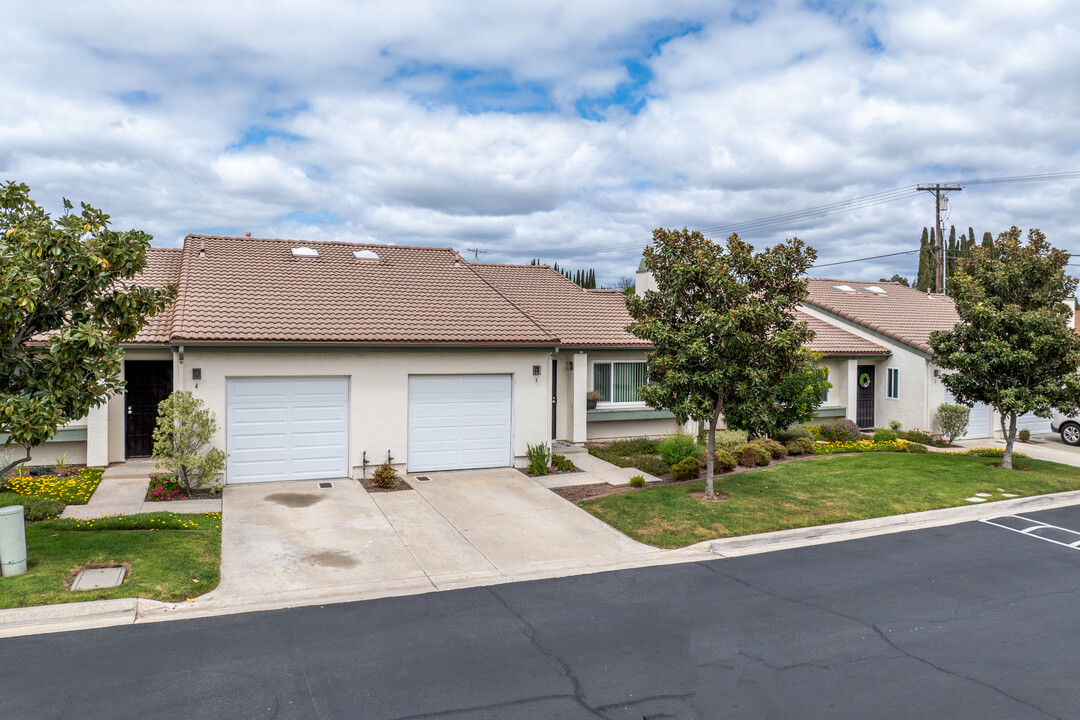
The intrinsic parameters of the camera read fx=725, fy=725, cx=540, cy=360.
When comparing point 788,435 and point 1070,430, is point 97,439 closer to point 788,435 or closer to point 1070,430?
point 788,435

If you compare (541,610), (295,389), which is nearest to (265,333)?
(295,389)

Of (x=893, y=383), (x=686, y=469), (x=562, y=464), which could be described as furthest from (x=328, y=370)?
(x=893, y=383)

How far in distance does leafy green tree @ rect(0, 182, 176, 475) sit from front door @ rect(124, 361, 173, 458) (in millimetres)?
7320

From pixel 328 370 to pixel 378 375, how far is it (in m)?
1.05

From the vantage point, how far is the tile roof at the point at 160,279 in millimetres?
15843

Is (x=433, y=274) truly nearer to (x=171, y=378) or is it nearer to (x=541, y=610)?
(x=171, y=378)

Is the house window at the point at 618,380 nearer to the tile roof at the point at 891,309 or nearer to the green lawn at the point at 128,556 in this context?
the tile roof at the point at 891,309

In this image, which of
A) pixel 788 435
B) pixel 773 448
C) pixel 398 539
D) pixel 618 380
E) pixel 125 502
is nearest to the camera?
pixel 398 539

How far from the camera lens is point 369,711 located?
20.1 ft

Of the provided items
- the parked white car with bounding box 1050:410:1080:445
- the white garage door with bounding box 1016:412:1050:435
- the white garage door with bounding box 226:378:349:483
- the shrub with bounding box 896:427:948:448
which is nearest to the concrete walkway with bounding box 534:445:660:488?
the white garage door with bounding box 226:378:349:483

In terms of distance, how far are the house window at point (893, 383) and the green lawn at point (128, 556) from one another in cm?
2190

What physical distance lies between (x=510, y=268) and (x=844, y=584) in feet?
64.4

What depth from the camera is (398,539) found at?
11352 millimetres

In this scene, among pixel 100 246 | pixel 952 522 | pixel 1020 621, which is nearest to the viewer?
pixel 1020 621
